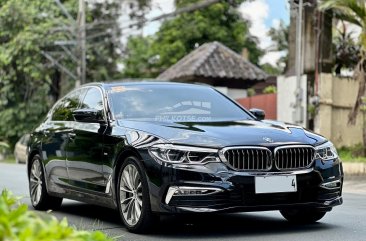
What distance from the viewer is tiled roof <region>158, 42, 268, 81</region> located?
27.4 meters

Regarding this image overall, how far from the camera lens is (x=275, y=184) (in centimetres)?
619

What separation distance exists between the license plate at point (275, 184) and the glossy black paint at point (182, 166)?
5cm

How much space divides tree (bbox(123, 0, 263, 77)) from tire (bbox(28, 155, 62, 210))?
36.3 meters

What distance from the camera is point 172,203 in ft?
20.0

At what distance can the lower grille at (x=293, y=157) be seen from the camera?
6332 millimetres

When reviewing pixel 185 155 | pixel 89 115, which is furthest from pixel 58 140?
pixel 185 155

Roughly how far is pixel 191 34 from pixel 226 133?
40.8 meters

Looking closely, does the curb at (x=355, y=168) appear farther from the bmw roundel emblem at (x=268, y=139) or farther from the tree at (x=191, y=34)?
the tree at (x=191, y=34)

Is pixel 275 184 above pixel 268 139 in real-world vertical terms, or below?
below

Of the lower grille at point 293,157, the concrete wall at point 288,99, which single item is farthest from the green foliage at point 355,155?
the lower grille at point 293,157

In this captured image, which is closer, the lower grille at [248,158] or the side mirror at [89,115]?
the lower grille at [248,158]

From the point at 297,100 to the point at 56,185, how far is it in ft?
37.1

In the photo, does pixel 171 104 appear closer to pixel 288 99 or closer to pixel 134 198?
pixel 134 198

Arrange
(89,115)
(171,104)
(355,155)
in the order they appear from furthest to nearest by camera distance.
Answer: (355,155) → (171,104) → (89,115)
